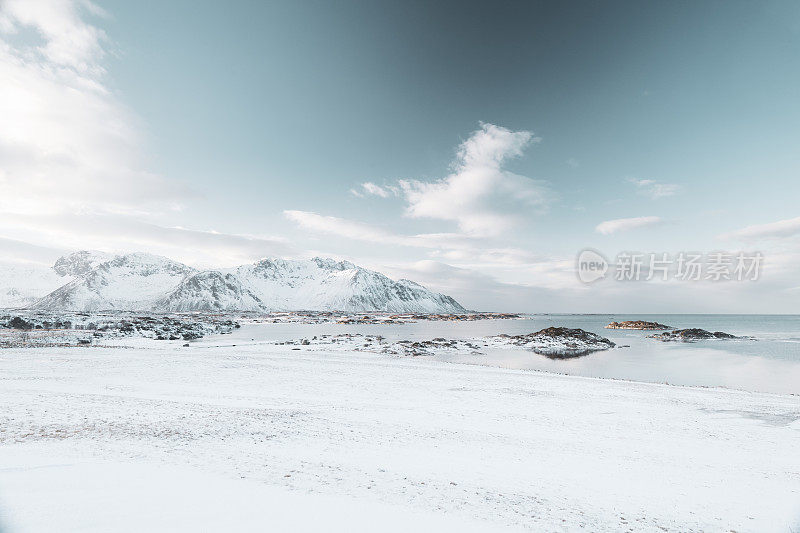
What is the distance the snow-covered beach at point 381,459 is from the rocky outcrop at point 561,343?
31834mm

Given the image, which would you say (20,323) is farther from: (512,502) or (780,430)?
(780,430)

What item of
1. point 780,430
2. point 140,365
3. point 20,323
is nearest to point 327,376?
point 140,365

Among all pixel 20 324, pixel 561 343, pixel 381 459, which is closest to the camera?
pixel 381 459

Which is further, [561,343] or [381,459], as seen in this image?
[561,343]

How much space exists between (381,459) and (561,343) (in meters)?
58.6

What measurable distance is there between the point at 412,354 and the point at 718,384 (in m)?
29.6

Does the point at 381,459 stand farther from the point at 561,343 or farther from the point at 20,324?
the point at 20,324

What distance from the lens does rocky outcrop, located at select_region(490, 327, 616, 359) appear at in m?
53.3

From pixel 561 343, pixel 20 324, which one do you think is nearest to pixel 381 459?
pixel 561 343

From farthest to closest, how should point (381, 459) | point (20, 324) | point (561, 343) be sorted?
point (20, 324)
point (561, 343)
point (381, 459)

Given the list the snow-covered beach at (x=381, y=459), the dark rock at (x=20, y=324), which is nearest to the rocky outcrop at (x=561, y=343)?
the snow-covered beach at (x=381, y=459)

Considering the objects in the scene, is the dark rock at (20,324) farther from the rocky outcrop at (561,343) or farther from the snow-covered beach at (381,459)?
the rocky outcrop at (561,343)

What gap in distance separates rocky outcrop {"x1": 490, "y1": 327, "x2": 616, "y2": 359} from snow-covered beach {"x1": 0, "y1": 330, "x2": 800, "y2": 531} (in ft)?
104

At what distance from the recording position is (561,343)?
201ft
